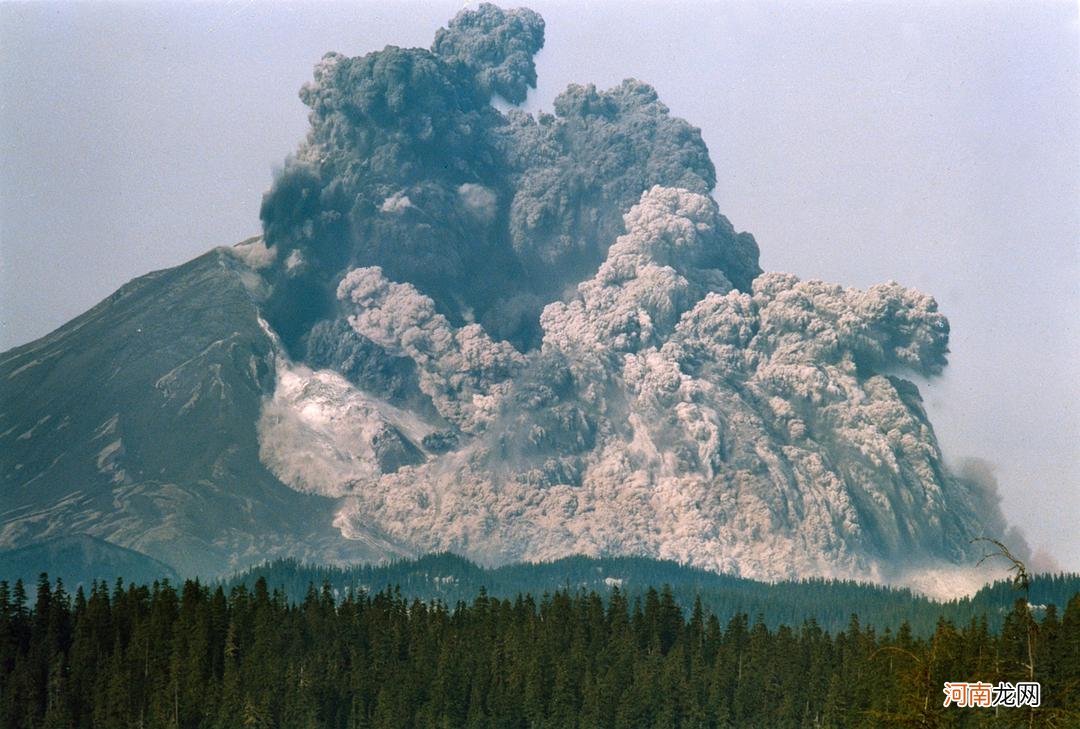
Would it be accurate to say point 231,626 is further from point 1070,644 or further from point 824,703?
point 1070,644

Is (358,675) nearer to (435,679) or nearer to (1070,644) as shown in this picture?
(435,679)

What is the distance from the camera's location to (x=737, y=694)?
629 feet

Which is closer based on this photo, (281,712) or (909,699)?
(909,699)

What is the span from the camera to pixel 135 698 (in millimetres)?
187875

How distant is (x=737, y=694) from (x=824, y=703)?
9.06 m

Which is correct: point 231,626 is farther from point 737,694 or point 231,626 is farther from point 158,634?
point 737,694

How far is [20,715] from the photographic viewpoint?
19112cm

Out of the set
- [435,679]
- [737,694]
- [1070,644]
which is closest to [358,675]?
[435,679]

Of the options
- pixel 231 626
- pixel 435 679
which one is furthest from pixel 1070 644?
pixel 231 626

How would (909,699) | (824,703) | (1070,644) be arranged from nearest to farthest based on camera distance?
(909,699) → (1070,644) → (824,703)

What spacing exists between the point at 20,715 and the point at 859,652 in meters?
74.7

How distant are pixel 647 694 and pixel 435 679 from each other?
19.2 m

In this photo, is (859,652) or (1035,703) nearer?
(1035,703)

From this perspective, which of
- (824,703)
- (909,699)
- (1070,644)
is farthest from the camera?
(824,703)
